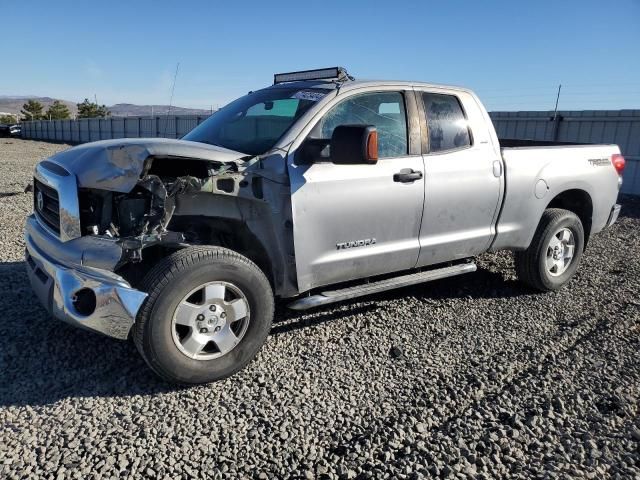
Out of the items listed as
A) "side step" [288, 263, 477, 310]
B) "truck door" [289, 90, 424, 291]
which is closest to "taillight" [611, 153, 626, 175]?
"side step" [288, 263, 477, 310]

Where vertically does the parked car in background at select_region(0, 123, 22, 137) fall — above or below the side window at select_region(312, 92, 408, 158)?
below

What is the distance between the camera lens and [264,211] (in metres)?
3.67

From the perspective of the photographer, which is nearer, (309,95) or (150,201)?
(150,201)

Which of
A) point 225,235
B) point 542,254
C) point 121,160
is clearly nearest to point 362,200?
point 225,235

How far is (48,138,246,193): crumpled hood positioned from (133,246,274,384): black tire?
0.55 metres

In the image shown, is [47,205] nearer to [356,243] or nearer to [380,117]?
[356,243]

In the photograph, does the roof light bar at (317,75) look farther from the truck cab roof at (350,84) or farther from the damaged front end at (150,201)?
the damaged front end at (150,201)

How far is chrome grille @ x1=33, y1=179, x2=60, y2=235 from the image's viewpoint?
351 centimetres

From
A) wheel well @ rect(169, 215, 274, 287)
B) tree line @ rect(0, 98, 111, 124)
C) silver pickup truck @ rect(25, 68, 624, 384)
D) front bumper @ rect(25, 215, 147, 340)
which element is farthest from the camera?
tree line @ rect(0, 98, 111, 124)

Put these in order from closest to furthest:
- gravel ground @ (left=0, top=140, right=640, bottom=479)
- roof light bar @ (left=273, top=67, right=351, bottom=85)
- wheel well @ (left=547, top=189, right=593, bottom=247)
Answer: gravel ground @ (left=0, top=140, right=640, bottom=479), roof light bar @ (left=273, top=67, right=351, bottom=85), wheel well @ (left=547, top=189, right=593, bottom=247)

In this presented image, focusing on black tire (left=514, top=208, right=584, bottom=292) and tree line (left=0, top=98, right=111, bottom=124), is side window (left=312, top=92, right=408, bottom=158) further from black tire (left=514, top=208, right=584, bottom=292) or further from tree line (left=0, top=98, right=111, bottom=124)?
tree line (left=0, top=98, right=111, bottom=124)

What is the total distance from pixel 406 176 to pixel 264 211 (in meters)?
1.18

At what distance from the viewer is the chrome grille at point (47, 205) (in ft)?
11.5

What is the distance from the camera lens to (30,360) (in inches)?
144
